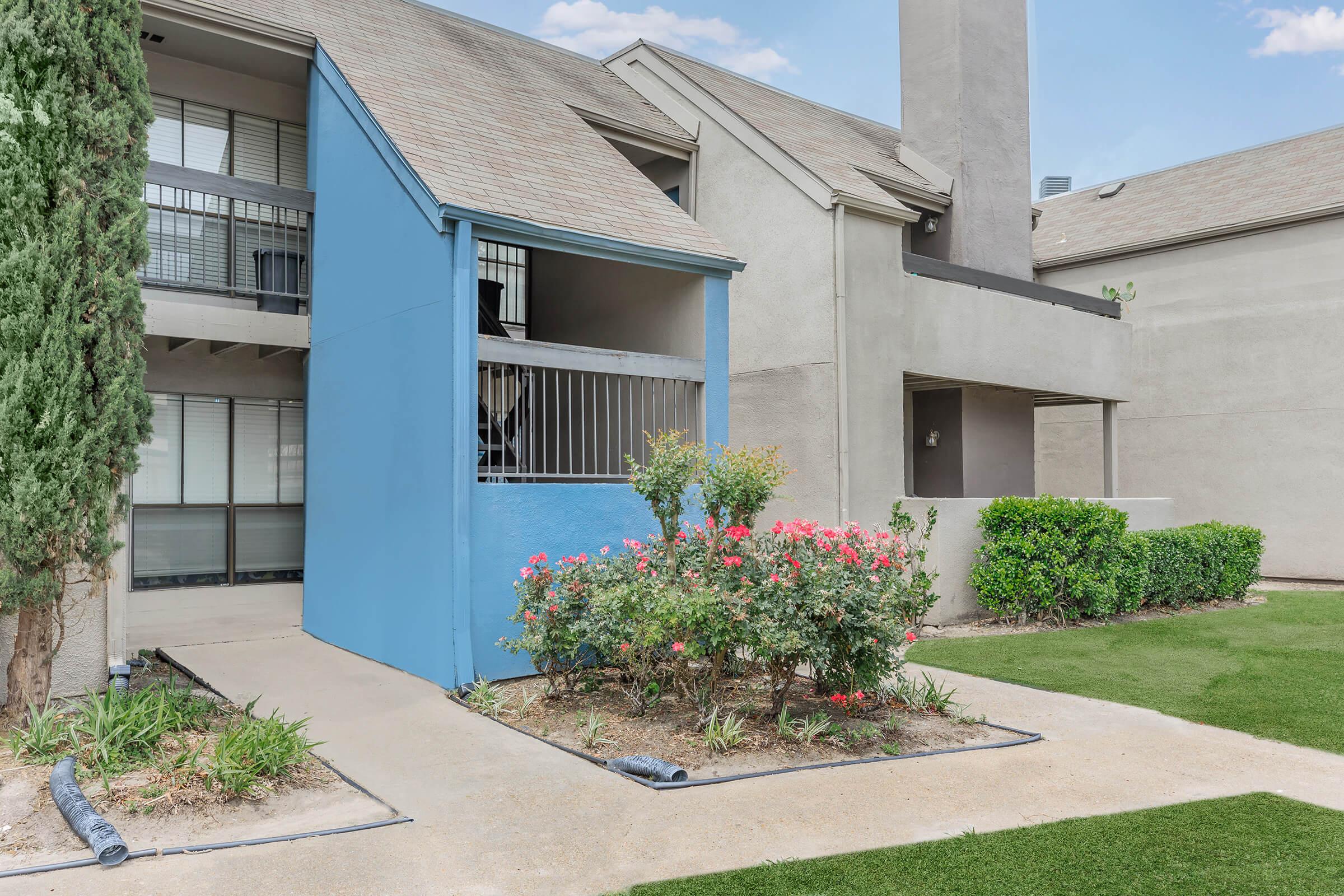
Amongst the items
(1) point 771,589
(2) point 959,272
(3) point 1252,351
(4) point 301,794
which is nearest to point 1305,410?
(3) point 1252,351

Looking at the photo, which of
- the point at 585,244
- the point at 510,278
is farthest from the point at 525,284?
the point at 585,244

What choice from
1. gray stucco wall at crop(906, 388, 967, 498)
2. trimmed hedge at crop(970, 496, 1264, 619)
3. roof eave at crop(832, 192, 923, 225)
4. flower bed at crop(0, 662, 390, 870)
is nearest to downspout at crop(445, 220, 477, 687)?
flower bed at crop(0, 662, 390, 870)

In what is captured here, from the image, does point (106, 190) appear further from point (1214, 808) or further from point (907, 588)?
point (1214, 808)

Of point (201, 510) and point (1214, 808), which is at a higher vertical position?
point (201, 510)

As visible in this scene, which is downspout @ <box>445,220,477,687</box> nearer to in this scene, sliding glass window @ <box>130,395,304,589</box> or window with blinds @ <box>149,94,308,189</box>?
sliding glass window @ <box>130,395,304,589</box>

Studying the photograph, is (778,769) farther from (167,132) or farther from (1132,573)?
(167,132)

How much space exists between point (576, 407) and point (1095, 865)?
8.02 meters

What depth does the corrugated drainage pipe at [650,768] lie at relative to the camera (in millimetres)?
5613

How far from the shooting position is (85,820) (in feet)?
14.6

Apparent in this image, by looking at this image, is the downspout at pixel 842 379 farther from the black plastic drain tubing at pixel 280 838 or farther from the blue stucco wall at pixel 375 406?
the black plastic drain tubing at pixel 280 838

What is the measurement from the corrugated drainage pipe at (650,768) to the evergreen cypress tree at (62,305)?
377 centimetres

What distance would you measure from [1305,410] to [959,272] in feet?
25.8

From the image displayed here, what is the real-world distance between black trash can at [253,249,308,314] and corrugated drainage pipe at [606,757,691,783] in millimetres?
7037

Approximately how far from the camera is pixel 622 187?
10.3m
